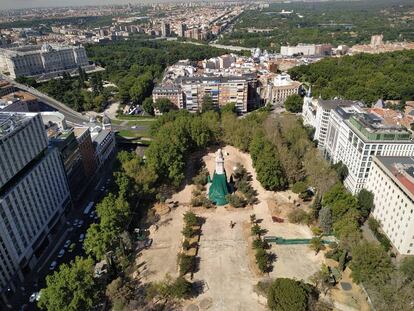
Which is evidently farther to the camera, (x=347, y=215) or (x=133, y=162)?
(x=133, y=162)

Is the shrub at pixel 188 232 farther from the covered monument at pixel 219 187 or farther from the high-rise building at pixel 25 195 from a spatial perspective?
the high-rise building at pixel 25 195

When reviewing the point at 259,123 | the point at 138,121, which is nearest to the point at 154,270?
the point at 259,123

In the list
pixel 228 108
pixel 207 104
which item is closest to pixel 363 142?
pixel 228 108

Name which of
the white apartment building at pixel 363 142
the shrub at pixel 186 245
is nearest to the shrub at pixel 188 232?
the shrub at pixel 186 245

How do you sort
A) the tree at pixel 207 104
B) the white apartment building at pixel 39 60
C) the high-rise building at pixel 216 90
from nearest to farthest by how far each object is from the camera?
1. the tree at pixel 207 104
2. the high-rise building at pixel 216 90
3. the white apartment building at pixel 39 60

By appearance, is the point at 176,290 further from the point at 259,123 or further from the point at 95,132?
the point at 259,123

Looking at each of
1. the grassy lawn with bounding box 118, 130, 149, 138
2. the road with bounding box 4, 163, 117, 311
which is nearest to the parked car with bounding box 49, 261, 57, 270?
the road with bounding box 4, 163, 117, 311
